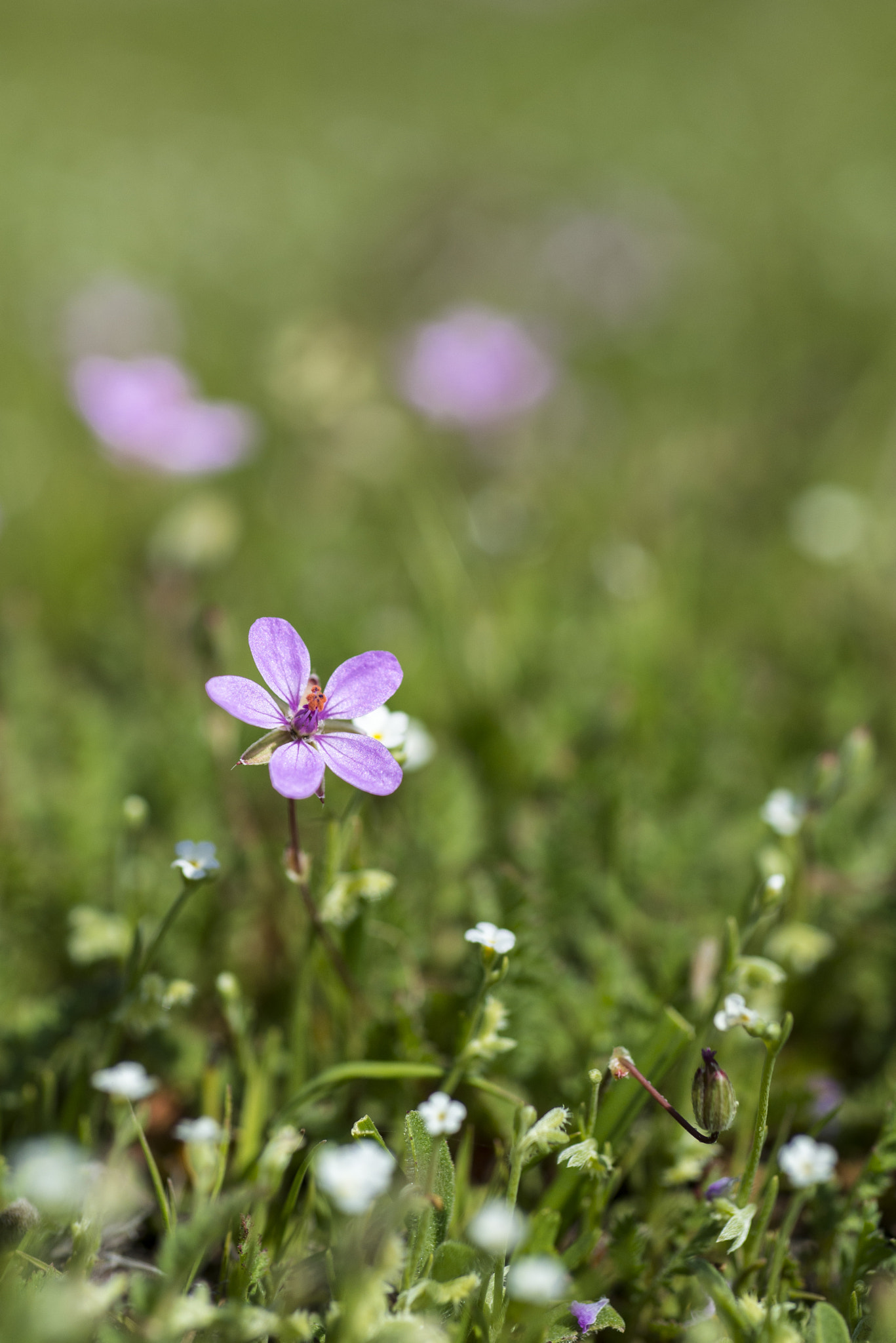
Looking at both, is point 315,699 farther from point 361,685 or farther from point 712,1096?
point 712,1096

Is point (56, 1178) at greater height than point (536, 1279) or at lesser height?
lesser

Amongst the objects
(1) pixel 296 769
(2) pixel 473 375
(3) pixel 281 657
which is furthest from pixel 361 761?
(2) pixel 473 375

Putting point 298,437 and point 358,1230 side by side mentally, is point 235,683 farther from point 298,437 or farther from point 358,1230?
point 298,437

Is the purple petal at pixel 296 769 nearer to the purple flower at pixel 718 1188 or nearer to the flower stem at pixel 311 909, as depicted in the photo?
the flower stem at pixel 311 909

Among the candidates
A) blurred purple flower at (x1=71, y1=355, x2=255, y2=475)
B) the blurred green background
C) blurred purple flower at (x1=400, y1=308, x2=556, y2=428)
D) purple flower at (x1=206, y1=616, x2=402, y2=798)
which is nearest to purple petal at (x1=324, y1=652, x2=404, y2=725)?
purple flower at (x1=206, y1=616, x2=402, y2=798)

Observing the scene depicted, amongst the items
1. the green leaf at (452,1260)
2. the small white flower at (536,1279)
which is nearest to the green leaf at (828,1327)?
the small white flower at (536,1279)

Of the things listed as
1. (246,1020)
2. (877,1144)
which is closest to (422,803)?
(246,1020)

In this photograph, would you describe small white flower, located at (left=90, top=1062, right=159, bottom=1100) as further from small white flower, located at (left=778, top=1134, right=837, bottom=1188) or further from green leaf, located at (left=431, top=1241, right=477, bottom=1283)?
small white flower, located at (left=778, top=1134, right=837, bottom=1188)
